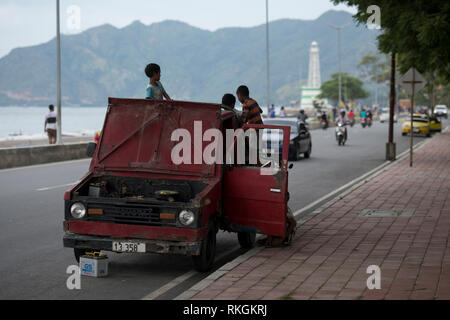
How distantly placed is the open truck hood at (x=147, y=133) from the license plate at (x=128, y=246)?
101 cm

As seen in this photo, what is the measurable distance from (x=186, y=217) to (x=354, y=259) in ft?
6.79

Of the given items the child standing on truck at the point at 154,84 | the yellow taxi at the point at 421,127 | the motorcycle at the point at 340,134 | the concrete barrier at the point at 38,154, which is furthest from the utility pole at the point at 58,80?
the yellow taxi at the point at 421,127

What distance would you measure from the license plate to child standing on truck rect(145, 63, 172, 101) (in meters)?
2.25

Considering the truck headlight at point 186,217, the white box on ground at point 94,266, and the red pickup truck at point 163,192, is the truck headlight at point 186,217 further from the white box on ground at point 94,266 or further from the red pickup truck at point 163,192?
the white box on ground at point 94,266

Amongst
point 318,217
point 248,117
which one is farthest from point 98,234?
point 318,217

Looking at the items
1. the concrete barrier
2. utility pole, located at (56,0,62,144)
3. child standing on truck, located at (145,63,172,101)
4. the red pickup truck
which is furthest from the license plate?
utility pole, located at (56,0,62,144)

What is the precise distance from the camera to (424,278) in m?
7.36

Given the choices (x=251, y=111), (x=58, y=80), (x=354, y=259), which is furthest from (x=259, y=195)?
(x=58, y=80)

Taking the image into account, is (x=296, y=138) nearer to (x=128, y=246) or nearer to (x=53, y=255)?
(x=53, y=255)

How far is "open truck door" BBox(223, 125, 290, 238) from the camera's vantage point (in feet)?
29.0

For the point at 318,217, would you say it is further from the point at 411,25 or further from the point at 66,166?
the point at 66,166

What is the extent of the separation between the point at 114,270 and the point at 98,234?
24.9 inches

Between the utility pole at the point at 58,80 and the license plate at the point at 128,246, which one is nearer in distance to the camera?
the license plate at the point at 128,246

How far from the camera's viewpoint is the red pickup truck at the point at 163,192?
25.7 feet
